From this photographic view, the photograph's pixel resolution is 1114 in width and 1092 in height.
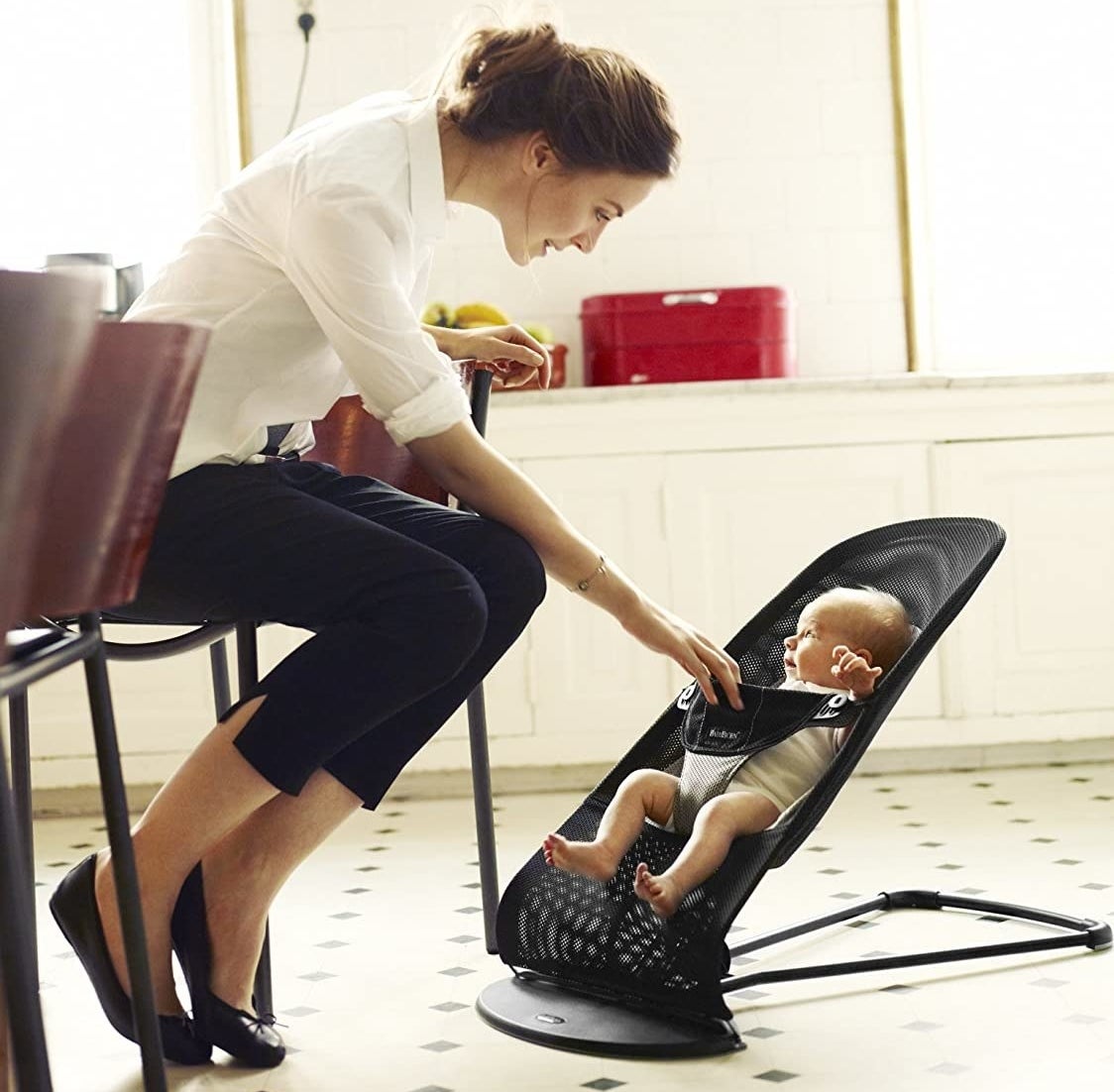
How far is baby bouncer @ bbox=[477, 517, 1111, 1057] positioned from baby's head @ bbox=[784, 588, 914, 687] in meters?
0.04

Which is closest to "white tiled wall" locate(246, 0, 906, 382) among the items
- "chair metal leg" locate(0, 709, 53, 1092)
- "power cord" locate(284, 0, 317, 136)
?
"power cord" locate(284, 0, 317, 136)

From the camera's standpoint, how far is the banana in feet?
12.6

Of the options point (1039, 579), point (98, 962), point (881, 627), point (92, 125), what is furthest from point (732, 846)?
point (92, 125)

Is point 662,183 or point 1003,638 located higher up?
point 662,183

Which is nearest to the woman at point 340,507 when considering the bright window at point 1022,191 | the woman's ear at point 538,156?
the woman's ear at point 538,156

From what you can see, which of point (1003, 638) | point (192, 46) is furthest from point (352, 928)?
point (192, 46)

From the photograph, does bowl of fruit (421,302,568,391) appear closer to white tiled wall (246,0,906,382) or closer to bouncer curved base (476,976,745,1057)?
white tiled wall (246,0,906,382)

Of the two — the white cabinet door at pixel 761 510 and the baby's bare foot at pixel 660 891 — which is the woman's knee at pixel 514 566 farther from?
the white cabinet door at pixel 761 510

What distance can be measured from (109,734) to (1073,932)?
1.43 metres

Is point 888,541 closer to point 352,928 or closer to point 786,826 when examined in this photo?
point 786,826

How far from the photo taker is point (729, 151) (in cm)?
418

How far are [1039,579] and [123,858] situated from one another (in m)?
2.67

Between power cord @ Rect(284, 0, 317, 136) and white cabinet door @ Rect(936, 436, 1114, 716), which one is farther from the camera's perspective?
power cord @ Rect(284, 0, 317, 136)

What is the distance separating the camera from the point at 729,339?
3934 mm
